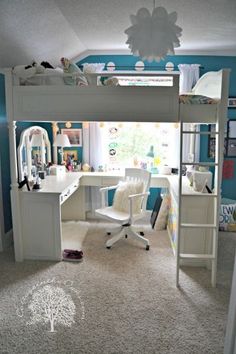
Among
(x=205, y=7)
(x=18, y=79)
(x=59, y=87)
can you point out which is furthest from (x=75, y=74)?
(x=205, y=7)

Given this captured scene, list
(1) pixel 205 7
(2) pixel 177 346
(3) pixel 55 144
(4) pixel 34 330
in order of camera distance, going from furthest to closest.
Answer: (3) pixel 55 144 < (1) pixel 205 7 < (4) pixel 34 330 < (2) pixel 177 346

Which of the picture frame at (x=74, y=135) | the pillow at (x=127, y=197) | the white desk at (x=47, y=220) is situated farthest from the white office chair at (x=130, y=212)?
the picture frame at (x=74, y=135)

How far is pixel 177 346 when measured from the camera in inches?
81.0

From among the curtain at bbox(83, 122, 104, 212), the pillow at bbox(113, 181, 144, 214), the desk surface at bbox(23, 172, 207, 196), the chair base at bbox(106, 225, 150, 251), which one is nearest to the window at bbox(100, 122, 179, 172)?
the curtain at bbox(83, 122, 104, 212)

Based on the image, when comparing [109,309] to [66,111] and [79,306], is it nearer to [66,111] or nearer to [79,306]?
[79,306]

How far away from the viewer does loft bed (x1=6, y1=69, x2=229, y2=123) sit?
288cm

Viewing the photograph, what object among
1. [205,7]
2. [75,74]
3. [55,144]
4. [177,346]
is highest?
[205,7]

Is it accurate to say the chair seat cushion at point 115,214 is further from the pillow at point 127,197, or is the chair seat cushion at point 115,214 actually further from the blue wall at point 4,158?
the blue wall at point 4,158

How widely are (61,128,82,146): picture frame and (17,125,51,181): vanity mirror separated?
0.38m

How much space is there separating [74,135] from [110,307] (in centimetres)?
289

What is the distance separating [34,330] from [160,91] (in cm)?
236

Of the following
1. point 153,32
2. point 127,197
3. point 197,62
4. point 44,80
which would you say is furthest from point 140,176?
point 153,32

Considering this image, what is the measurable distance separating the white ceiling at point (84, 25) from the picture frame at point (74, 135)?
3.50 ft

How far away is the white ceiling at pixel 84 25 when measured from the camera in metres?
2.62
